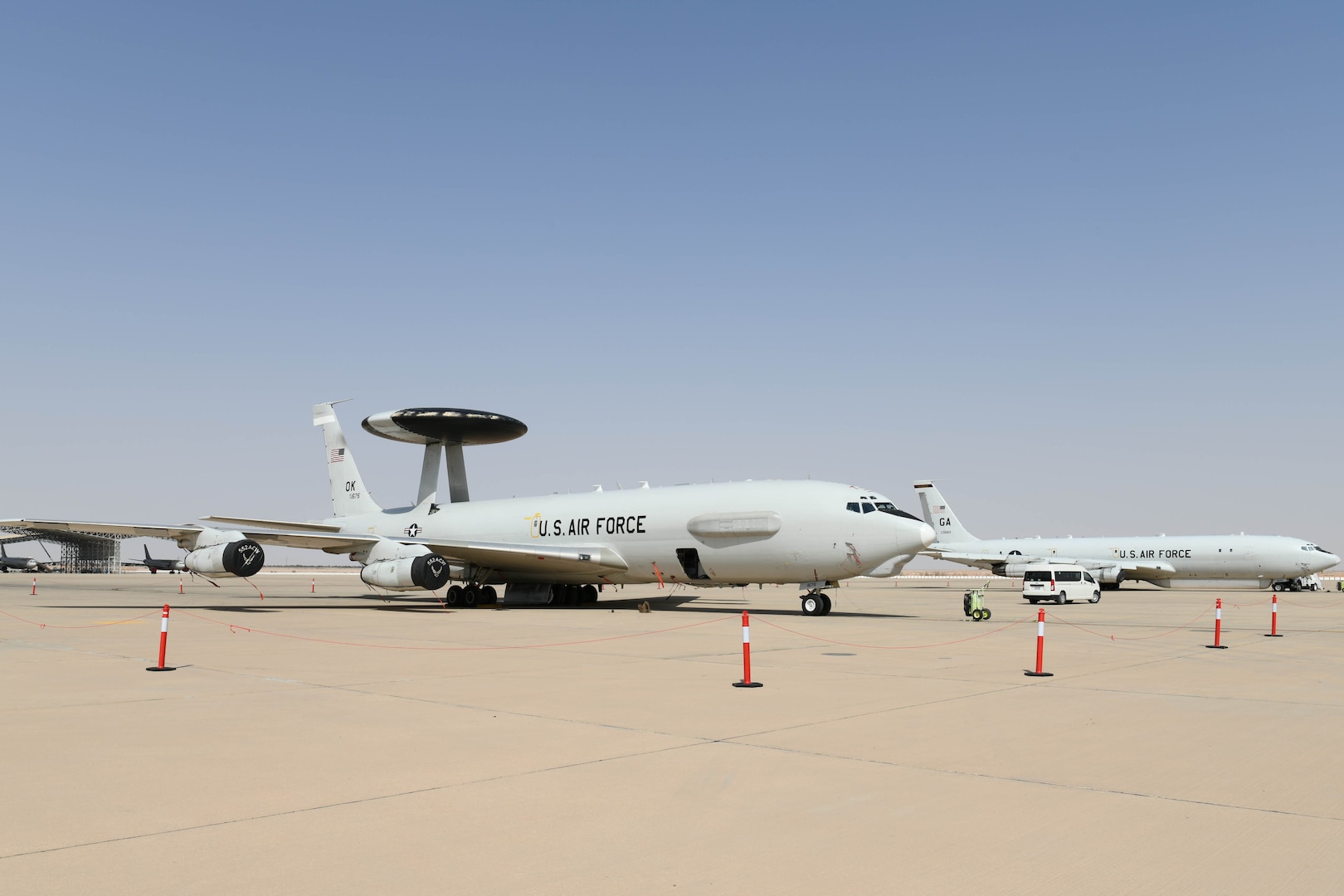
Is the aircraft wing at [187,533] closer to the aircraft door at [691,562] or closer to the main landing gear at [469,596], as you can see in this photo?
the main landing gear at [469,596]

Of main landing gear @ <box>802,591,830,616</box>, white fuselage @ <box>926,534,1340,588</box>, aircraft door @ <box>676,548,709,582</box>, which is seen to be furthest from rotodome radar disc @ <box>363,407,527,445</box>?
white fuselage @ <box>926,534,1340,588</box>

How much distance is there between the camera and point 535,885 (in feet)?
16.8

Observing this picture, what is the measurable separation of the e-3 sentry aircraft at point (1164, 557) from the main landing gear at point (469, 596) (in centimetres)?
2975

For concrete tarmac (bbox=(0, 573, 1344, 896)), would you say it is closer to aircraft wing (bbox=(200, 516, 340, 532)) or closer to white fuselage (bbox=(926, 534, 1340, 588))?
aircraft wing (bbox=(200, 516, 340, 532))

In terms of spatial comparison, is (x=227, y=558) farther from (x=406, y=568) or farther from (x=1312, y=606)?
(x=1312, y=606)

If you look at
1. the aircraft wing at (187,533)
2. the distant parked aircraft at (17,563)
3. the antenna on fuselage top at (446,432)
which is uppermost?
the antenna on fuselage top at (446,432)

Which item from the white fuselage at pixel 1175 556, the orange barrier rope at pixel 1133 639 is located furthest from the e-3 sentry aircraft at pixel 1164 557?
the orange barrier rope at pixel 1133 639

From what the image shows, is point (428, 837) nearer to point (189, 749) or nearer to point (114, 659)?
point (189, 749)

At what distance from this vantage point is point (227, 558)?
104 ft

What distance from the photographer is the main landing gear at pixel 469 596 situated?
37.4 meters

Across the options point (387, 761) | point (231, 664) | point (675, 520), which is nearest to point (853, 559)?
point (675, 520)

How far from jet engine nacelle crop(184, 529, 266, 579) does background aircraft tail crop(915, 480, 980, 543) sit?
176 ft

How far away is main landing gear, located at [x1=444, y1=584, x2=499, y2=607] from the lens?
123 feet

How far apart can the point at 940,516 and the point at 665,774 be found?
233 ft
